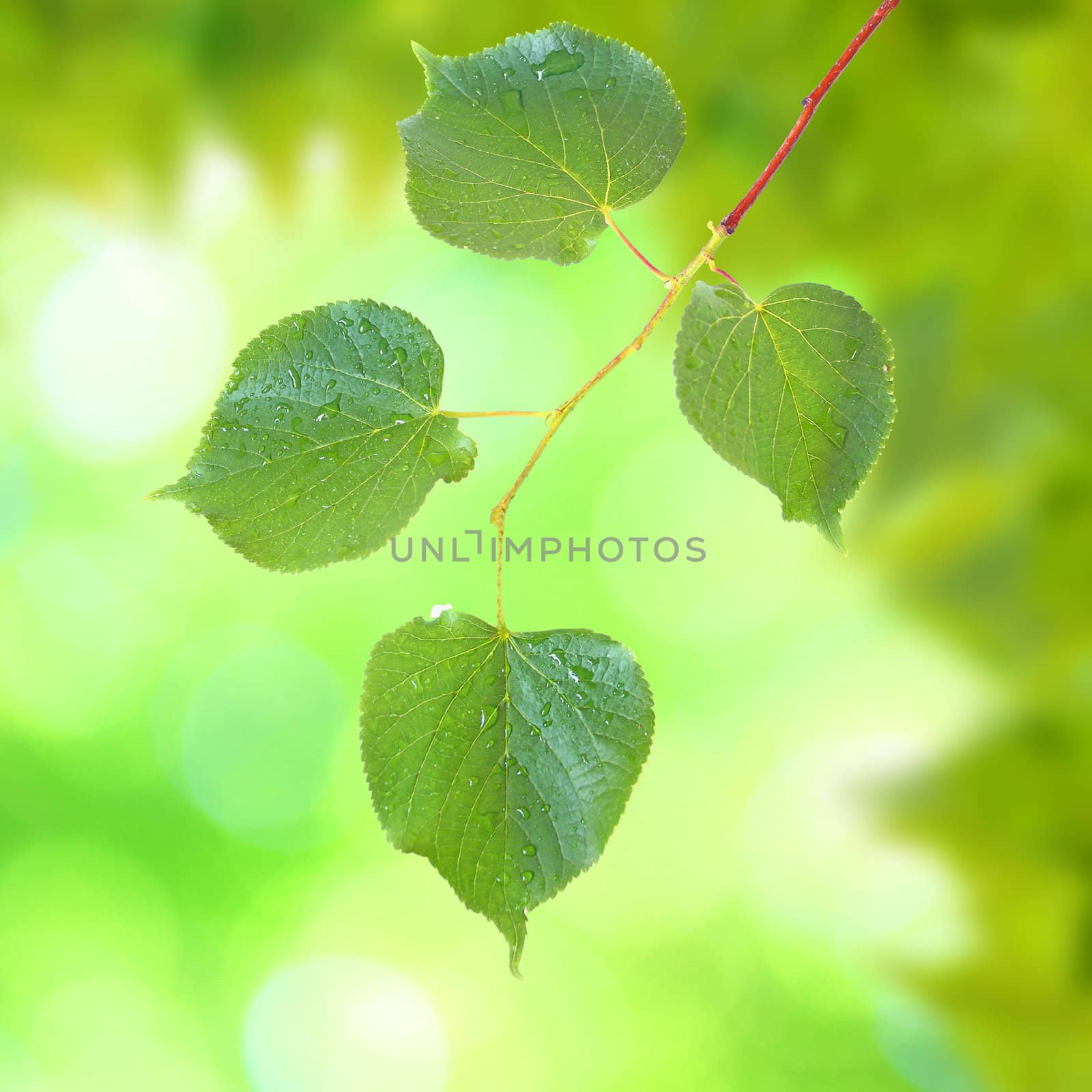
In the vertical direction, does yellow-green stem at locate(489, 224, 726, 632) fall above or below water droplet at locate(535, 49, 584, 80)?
below

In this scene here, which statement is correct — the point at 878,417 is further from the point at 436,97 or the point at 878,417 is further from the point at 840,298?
the point at 436,97

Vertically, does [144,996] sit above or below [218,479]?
below

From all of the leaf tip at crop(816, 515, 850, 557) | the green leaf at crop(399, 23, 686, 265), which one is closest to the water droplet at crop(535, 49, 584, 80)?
the green leaf at crop(399, 23, 686, 265)

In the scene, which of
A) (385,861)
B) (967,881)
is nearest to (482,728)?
(385,861)

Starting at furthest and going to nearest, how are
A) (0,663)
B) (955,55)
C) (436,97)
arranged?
(0,663)
(955,55)
(436,97)

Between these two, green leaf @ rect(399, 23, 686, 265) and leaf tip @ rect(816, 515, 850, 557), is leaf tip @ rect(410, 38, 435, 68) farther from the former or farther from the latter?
leaf tip @ rect(816, 515, 850, 557)

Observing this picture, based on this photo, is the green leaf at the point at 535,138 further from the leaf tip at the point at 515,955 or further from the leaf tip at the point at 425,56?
the leaf tip at the point at 515,955
